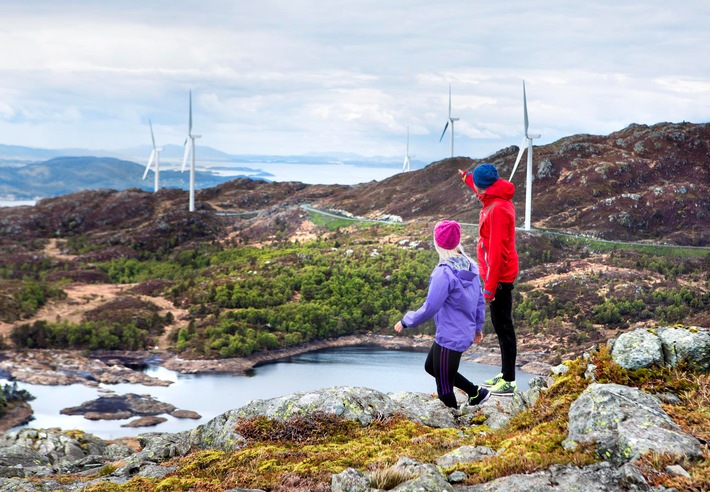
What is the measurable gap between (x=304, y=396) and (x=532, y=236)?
7675 centimetres

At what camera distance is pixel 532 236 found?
85125 mm

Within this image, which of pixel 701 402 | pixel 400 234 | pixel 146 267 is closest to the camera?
pixel 701 402

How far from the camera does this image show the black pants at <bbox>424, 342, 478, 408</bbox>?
38.1 feet

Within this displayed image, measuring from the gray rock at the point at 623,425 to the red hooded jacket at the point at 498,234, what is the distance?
10.6 feet

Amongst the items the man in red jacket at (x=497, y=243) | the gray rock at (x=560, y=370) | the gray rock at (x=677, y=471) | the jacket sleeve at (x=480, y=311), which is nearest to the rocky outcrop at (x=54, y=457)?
the jacket sleeve at (x=480, y=311)

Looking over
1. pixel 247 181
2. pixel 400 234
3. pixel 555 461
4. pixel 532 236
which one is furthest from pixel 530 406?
pixel 247 181

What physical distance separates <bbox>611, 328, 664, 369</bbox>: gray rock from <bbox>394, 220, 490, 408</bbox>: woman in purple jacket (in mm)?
2401

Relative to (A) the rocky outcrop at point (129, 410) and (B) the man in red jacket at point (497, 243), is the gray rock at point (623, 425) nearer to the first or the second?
(B) the man in red jacket at point (497, 243)

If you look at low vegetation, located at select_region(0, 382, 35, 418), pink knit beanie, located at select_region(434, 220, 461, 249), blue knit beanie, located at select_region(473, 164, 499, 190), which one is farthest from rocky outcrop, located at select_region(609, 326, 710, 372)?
low vegetation, located at select_region(0, 382, 35, 418)

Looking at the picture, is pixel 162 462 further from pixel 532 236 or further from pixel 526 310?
pixel 532 236

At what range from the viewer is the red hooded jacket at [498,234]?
11.6m

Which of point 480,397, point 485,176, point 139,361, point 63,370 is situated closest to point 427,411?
point 480,397

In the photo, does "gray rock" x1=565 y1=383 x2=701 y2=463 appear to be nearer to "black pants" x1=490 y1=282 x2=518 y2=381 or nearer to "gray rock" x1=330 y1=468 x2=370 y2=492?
"gray rock" x1=330 y1=468 x2=370 y2=492

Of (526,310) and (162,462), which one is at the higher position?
(162,462)
